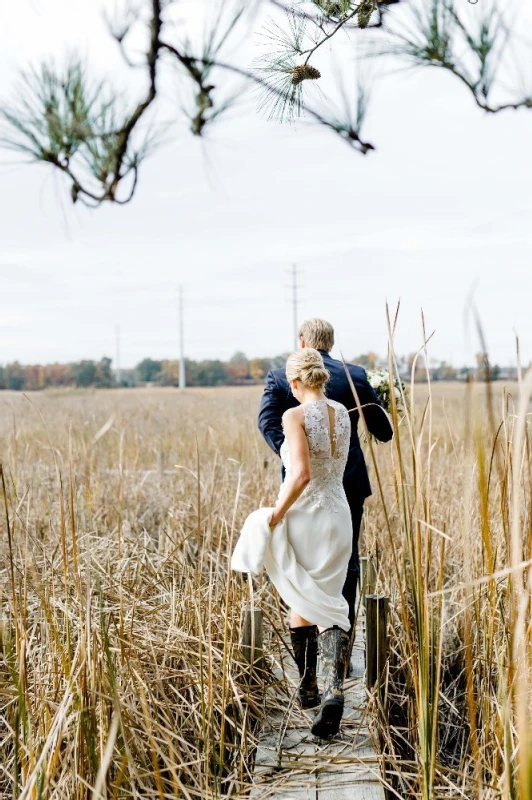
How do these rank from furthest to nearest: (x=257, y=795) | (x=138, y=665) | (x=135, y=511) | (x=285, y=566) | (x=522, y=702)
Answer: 1. (x=135, y=511)
2. (x=285, y=566)
3. (x=138, y=665)
4. (x=257, y=795)
5. (x=522, y=702)

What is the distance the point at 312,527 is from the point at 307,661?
46 centimetres

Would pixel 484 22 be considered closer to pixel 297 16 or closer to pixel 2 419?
pixel 297 16

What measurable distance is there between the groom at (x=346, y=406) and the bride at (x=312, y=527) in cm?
26

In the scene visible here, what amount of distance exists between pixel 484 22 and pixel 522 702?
14.0 ft

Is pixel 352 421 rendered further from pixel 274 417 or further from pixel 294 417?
pixel 294 417

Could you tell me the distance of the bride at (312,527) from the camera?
2.51 meters

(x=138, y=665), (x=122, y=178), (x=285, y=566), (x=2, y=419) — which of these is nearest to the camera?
(x=138, y=665)

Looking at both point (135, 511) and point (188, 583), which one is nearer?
point (188, 583)

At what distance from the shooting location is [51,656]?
212cm

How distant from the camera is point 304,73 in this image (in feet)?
9.74

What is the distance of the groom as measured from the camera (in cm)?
284

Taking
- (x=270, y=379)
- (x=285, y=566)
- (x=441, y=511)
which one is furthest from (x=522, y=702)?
(x=441, y=511)

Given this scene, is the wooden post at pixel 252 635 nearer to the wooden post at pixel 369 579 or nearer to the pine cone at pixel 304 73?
the wooden post at pixel 369 579

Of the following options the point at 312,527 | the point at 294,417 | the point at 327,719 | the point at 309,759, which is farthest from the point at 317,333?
the point at 309,759
